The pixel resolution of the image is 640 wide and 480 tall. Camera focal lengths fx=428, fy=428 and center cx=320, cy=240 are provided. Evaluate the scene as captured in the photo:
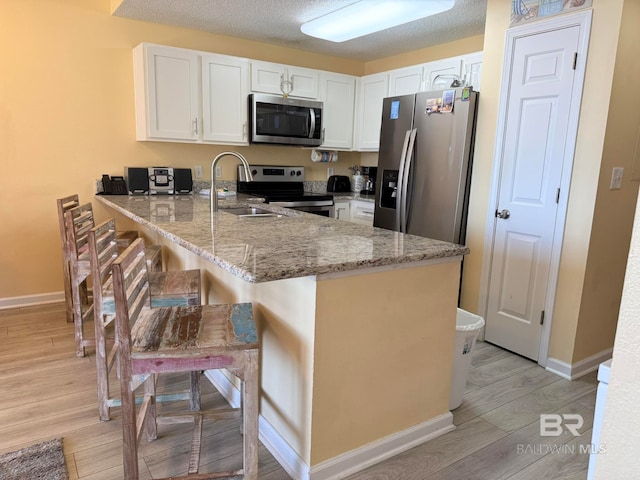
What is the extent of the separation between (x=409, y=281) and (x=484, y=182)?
5.16 ft

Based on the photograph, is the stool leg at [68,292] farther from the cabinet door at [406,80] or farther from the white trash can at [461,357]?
the cabinet door at [406,80]

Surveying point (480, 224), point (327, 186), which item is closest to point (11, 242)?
point (327, 186)

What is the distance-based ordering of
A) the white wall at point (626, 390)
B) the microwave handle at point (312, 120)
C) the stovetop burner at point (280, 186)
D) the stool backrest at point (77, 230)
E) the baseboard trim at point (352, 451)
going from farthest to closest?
1. the microwave handle at point (312, 120)
2. the stovetop burner at point (280, 186)
3. the stool backrest at point (77, 230)
4. the baseboard trim at point (352, 451)
5. the white wall at point (626, 390)

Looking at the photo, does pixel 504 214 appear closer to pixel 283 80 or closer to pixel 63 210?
pixel 283 80

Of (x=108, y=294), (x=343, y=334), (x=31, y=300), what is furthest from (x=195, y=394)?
(x=31, y=300)

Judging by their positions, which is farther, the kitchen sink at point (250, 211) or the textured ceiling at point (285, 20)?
the textured ceiling at point (285, 20)

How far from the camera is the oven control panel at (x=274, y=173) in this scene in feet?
14.3

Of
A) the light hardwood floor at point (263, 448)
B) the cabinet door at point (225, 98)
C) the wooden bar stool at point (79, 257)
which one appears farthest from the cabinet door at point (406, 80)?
the wooden bar stool at point (79, 257)

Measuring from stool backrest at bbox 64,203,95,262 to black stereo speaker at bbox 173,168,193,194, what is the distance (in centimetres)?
114

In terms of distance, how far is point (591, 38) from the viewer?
2357 millimetres

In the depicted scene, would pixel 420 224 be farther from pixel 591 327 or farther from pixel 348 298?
pixel 348 298

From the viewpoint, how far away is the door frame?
2.41 m

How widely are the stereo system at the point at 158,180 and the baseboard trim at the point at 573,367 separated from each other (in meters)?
3.19

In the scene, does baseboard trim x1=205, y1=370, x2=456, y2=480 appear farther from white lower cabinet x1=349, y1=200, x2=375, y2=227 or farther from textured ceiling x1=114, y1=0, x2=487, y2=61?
textured ceiling x1=114, y1=0, x2=487, y2=61
